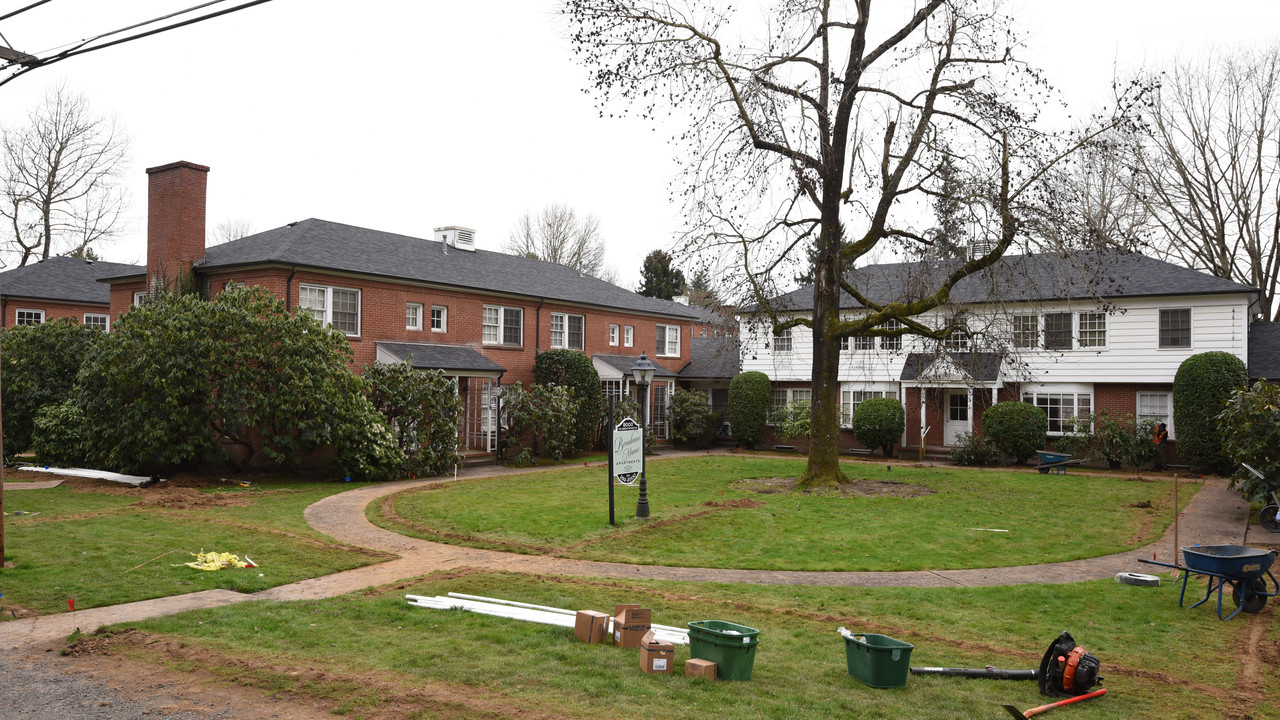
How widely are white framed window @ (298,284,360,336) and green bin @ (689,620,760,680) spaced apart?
694 inches

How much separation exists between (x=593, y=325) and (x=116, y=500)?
18.2m

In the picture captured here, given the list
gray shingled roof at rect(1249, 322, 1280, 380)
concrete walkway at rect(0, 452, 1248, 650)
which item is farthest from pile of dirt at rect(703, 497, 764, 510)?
gray shingled roof at rect(1249, 322, 1280, 380)

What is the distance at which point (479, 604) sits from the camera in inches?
333

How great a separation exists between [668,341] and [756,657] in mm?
29188

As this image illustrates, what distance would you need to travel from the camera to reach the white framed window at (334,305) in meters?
21.8

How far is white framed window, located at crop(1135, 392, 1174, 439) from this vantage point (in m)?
25.1

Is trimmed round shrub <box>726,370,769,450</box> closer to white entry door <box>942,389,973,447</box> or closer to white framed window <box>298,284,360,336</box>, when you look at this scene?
white entry door <box>942,389,973,447</box>

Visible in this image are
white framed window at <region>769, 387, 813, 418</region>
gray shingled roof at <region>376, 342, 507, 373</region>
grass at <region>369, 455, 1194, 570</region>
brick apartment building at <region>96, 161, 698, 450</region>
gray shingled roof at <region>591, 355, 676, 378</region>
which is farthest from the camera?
white framed window at <region>769, 387, 813, 418</region>

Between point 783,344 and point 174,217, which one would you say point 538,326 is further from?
point 174,217

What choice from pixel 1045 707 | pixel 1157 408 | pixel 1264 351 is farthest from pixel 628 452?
pixel 1264 351

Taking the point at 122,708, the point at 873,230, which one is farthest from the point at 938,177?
the point at 122,708

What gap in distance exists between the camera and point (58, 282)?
32719mm

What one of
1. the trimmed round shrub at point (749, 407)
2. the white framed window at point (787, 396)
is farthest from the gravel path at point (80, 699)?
the white framed window at point (787, 396)

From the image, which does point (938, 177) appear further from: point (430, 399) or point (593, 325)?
point (593, 325)
